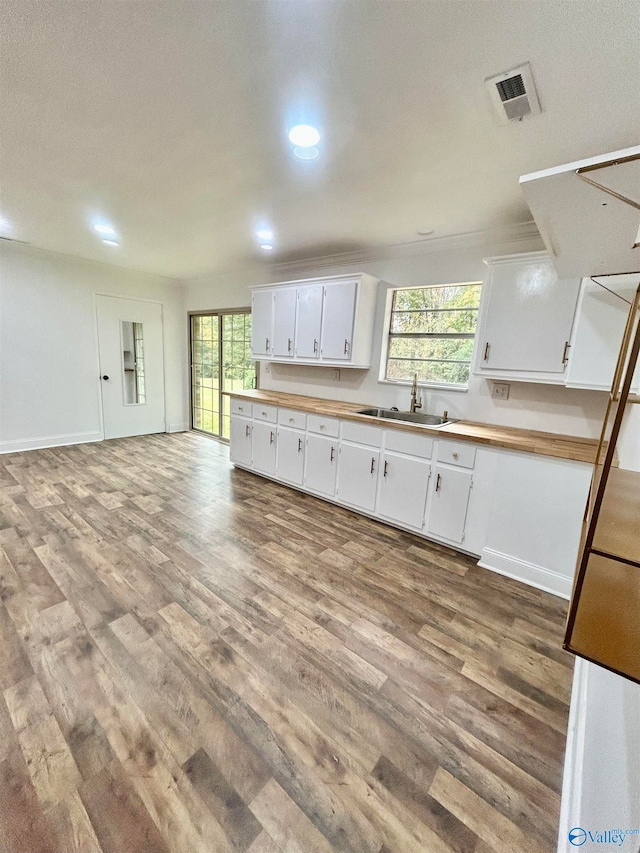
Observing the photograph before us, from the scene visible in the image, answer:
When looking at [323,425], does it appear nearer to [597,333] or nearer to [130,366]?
[597,333]

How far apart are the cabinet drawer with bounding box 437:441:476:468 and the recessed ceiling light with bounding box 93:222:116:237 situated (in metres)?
3.65

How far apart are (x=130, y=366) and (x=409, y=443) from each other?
15.6ft

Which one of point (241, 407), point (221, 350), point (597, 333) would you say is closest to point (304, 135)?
point (597, 333)

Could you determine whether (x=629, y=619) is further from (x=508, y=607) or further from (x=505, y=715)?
(x=508, y=607)

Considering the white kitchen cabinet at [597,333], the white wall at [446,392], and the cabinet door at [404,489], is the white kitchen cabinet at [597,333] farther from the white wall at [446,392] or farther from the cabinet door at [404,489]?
the cabinet door at [404,489]

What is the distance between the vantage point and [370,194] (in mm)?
2266

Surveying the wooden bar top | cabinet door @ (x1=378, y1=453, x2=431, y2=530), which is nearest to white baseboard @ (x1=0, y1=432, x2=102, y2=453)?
the wooden bar top

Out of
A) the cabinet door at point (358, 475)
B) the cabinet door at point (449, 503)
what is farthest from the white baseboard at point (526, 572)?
the cabinet door at point (358, 475)

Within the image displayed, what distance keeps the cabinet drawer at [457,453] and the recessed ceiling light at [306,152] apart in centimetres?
200

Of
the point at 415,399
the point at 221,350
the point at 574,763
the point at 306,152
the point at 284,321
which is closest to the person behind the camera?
the point at 574,763

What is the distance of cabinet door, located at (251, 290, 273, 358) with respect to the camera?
400 centimetres

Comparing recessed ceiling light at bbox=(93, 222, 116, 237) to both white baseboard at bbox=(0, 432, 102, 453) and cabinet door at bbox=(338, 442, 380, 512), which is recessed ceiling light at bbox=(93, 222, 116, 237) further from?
cabinet door at bbox=(338, 442, 380, 512)

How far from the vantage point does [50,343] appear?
179 inches

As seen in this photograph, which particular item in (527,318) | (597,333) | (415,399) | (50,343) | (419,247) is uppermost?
(419,247)
